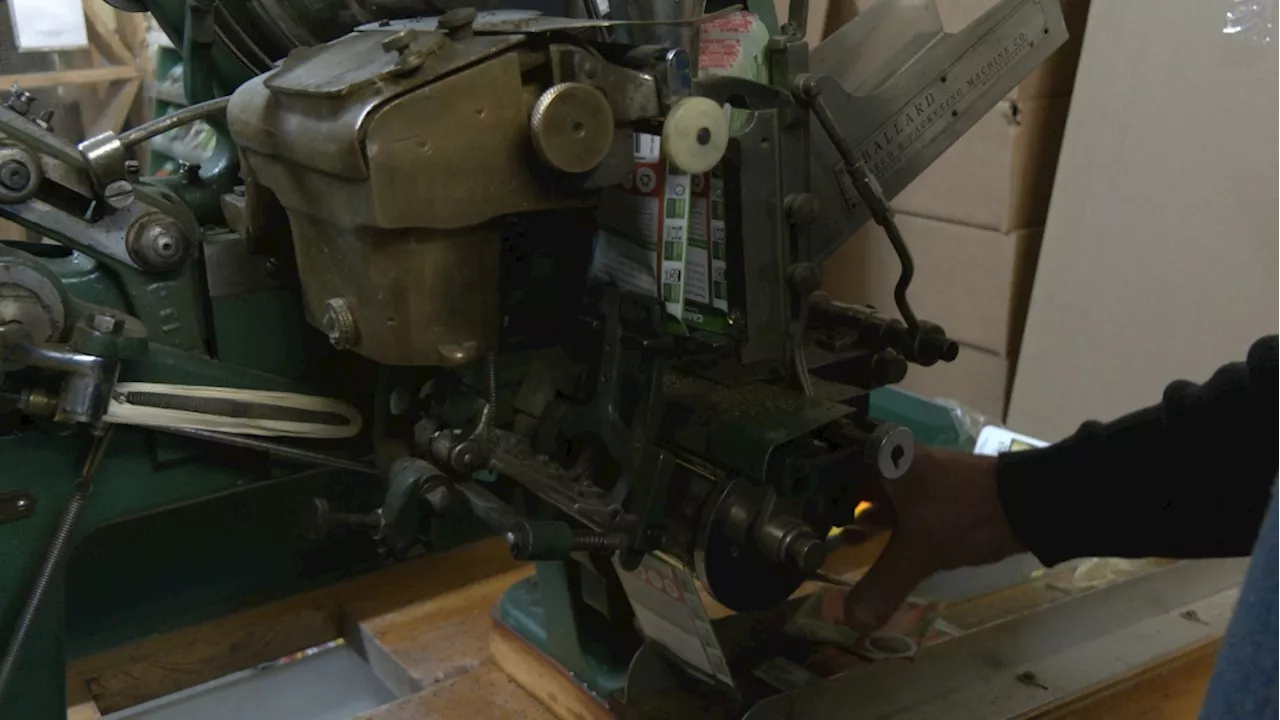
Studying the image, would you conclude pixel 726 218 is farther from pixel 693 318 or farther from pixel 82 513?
pixel 82 513

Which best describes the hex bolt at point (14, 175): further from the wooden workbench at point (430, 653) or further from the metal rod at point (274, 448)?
the wooden workbench at point (430, 653)

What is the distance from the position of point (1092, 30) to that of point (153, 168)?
1.05 m

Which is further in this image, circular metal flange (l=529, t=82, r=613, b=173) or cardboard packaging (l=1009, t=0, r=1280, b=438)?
cardboard packaging (l=1009, t=0, r=1280, b=438)

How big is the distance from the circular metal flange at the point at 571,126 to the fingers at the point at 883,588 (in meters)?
0.41

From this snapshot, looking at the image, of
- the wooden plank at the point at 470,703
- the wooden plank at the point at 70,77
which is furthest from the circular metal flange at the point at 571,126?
the wooden plank at the point at 70,77

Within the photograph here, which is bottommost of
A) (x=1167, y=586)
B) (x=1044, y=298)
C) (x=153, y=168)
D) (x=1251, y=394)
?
(x=1167, y=586)

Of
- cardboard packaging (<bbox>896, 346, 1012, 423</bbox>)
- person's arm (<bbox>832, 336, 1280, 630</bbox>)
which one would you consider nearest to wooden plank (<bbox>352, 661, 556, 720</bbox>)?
person's arm (<bbox>832, 336, 1280, 630</bbox>)

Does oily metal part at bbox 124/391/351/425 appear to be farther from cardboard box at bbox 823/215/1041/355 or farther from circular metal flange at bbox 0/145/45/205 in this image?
cardboard box at bbox 823/215/1041/355

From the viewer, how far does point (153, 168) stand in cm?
103

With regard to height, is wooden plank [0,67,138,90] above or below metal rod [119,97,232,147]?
below

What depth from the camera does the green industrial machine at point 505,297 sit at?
0.54 m

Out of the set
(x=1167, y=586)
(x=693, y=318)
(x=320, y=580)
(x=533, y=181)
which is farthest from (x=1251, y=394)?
(x=320, y=580)

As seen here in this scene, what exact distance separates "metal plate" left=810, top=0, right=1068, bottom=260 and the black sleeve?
24cm

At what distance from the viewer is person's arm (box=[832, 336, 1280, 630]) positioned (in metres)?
0.73
